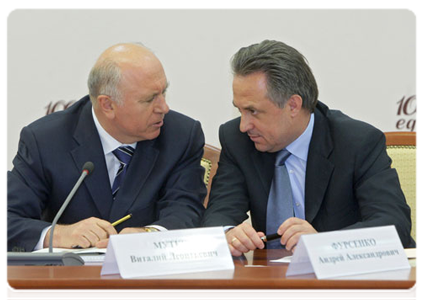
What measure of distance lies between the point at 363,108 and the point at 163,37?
1.09 meters

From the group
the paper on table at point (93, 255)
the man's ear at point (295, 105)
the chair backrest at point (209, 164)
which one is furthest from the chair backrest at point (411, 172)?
the paper on table at point (93, 255)

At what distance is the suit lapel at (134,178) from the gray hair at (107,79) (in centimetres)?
22

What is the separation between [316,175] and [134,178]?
698mm

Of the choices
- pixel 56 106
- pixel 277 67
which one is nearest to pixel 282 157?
pixel 277 67

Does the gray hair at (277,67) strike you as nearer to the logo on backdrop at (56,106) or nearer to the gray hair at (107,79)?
the gray hair at (107,79)

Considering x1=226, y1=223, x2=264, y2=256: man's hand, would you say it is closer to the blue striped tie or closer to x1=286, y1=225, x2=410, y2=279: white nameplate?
x1=286, y1=225, x2=410, y2=279: white nameplate

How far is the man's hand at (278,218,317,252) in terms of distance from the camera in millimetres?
2154

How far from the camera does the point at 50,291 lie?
138 centimetres

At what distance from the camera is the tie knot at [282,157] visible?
2.74 meters

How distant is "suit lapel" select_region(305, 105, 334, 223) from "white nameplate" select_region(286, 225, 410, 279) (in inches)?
42.1

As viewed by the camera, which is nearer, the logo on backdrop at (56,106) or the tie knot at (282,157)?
the tie knot at (282,157)

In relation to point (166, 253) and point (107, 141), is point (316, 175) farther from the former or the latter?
point (166, 253)

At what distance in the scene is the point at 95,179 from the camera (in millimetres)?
2697

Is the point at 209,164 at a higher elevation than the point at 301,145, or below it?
below
